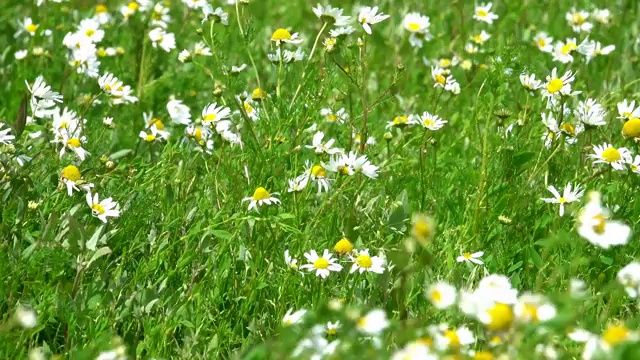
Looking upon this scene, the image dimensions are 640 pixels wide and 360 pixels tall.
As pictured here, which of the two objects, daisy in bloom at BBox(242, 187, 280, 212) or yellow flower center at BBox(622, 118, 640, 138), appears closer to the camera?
daisy in bloom at BBox(242, 187, 280, 212)

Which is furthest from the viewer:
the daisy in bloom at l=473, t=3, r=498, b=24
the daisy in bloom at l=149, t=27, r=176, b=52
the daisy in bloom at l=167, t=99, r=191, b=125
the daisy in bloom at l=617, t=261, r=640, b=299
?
the daisy in bloom at l=473, t=3, r=498, b=24

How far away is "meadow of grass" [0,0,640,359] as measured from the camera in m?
2.08

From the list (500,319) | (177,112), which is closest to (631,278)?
(500,319)

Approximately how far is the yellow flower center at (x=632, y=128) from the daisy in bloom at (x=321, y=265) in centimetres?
105

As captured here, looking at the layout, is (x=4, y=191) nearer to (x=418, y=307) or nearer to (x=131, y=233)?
(x=131, y=233)

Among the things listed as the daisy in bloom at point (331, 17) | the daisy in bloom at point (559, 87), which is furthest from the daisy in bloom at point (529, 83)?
the daisy in bloom at point (331, 17)

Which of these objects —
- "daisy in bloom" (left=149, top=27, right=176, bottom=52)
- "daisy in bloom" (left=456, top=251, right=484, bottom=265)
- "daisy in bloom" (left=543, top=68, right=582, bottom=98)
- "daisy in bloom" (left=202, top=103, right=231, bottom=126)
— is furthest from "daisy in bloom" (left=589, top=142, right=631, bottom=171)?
"daisy in bloom" (left=149, top=27, right=176, bottom=52)

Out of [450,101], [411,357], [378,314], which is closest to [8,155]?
[378,314]

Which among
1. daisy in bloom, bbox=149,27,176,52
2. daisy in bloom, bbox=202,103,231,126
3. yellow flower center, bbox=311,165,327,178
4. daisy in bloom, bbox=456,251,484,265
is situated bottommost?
daisy in bloom, bbox=149,27,176,52

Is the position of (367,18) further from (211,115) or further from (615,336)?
(615,336)

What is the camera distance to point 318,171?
9.60 ft

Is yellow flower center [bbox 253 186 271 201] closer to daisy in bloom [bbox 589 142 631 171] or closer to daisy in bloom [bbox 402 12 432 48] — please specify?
daisy in bloom [bbox 589 142 631 171]

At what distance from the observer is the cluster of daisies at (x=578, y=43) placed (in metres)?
4.03

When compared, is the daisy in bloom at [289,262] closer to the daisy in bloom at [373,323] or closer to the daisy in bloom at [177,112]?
the daisy in bloom at [373,323]
